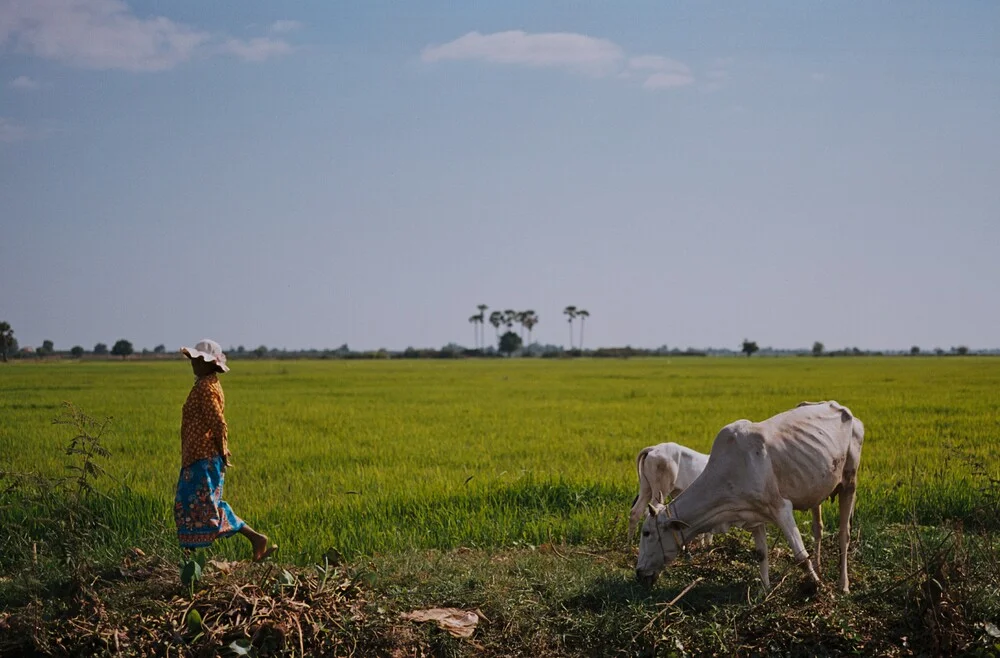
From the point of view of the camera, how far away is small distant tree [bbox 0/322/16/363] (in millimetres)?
35269

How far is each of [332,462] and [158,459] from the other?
2914mm

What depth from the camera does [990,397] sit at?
22766 millimetres

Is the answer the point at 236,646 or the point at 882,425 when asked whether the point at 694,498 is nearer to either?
the point at 236,646

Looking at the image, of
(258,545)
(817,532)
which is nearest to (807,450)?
(817,532)

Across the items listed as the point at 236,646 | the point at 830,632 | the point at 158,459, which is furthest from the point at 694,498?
the point at 158,459

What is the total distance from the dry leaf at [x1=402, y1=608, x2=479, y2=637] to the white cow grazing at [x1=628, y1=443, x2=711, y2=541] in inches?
89.8

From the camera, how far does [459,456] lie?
12461 mm

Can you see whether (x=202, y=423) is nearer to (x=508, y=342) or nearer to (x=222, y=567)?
(x=222, y=567)

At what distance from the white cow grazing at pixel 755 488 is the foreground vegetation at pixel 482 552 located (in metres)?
0.39

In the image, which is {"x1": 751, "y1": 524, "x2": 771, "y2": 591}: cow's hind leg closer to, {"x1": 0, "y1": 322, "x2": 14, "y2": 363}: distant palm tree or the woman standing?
the woman standing

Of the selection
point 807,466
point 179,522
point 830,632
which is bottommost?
point 830,632

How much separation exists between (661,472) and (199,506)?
3.98m

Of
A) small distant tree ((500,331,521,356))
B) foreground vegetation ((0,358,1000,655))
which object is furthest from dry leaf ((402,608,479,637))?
small distant tree ((500,331,521,356))

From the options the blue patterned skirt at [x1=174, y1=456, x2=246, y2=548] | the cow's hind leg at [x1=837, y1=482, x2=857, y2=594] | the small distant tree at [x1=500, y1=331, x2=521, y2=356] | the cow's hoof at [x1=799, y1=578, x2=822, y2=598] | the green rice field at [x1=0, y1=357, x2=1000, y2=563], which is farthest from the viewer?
the small distant tree at [x1=500, y1=331, x2=521, y2=356]
